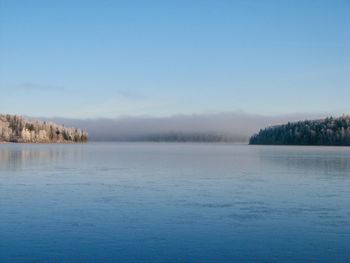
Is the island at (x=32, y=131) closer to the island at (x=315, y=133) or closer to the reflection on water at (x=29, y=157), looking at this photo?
the island at (x=315, y=133)

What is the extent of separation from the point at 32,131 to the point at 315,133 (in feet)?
332

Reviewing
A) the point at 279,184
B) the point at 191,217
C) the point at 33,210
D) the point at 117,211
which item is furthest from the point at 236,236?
the point at 279,184

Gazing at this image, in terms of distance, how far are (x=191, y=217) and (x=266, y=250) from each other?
14.1 ft

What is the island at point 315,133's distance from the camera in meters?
144

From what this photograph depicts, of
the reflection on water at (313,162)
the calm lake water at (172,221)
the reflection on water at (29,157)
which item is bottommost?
the calm lake water at (172,221)

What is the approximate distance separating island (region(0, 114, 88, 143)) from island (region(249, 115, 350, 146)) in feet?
271

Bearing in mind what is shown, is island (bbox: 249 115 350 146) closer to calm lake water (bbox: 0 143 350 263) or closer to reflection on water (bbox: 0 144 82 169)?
reflection on water (bbox: 0 144 82 169)

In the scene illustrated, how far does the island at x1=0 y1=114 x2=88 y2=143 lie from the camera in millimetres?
167750

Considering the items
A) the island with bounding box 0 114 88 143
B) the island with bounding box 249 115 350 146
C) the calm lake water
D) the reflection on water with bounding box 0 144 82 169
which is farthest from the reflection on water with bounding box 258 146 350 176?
the island with bounding box 0 114 88 143

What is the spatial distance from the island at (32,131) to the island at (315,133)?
271ft

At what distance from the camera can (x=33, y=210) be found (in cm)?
1631

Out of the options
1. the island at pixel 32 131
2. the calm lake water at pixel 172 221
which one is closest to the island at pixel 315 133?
the island at pixel 32 131

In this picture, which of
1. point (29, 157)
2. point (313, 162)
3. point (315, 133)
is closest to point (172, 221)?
point (313, 162)

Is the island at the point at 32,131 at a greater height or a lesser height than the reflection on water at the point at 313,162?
greater
